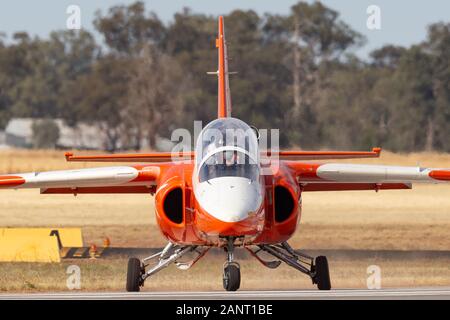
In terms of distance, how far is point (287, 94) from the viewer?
45.2 meters

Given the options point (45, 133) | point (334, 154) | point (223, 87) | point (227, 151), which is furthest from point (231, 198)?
point (45, 133)

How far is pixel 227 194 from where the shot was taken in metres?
14.3

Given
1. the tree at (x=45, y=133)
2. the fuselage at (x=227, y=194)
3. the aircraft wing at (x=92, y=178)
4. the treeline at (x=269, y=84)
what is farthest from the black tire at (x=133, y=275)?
the tree at (x=45, y=133)

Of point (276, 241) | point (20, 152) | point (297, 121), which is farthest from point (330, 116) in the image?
point (276, 241)

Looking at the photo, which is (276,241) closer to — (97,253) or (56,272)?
(56,272)

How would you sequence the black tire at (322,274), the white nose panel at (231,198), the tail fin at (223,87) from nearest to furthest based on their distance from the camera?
the white nose panel at (231,198) → the black tire at (322,274) → the tail fin at (223,87)

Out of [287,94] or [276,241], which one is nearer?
[276,241]

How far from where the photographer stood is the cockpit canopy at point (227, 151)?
14.6 metres

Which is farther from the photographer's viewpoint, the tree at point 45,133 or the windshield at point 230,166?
the tree at point 45,133

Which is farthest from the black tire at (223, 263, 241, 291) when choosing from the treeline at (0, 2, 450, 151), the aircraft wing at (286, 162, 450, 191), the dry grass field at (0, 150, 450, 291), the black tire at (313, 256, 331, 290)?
the treeline at (0, 2, 450, 151)

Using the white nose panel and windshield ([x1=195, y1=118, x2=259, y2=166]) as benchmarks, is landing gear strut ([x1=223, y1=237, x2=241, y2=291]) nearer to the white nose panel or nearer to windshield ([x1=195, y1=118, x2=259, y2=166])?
the white nose panel

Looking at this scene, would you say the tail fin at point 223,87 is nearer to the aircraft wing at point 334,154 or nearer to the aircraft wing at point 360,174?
the aircraft wing at point 334,154

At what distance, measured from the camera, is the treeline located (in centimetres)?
4078

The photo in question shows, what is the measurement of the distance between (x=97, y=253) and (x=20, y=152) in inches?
793
